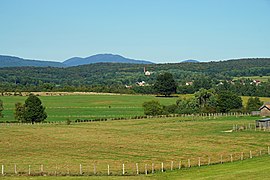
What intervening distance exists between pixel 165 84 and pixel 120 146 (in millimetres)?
97069

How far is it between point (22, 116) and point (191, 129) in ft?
111

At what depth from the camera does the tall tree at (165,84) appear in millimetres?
150125

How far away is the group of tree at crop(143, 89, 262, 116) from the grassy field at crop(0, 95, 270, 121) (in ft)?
16.8

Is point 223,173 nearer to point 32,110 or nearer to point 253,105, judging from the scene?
point 32,110

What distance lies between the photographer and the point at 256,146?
54000 mm

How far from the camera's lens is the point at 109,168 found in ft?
132

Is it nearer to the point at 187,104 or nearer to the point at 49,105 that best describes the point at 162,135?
the point at 187,104

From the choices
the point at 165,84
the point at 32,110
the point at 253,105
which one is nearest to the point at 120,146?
the point at 32,110

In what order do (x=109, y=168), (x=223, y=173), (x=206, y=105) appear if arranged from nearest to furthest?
(x=223, y=173) < (x=109, y=168) < (x=206, y=105)

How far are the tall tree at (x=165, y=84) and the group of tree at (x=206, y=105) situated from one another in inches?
1117

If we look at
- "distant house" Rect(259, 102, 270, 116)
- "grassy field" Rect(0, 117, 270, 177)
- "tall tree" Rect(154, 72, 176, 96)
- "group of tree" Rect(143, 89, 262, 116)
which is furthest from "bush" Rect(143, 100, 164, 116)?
"tall tree" Rect(154, 72, 176, 96)

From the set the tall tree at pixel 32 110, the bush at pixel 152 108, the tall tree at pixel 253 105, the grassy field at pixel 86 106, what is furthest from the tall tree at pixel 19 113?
the tall tree at pixel 253 105

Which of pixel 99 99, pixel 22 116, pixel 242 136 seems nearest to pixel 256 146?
pixel 242 136

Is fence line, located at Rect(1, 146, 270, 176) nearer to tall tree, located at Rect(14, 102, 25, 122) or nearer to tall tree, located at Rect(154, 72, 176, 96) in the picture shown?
tall tree, located at Rect(14, 102, 25, 122)
